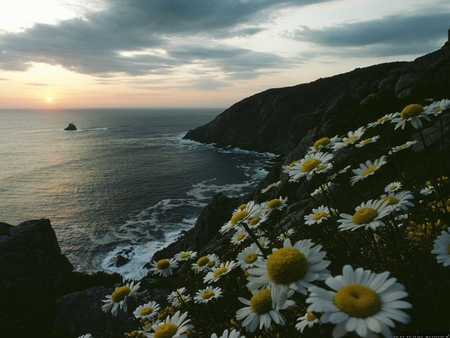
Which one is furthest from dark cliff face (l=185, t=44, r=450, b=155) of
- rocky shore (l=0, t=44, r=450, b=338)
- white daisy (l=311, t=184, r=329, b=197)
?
white daisy (l=311, t=184, r=329, b=197)

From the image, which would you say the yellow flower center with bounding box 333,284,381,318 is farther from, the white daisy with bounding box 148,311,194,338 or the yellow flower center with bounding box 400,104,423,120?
the yellow flower center with bounding box 400,104,423,120

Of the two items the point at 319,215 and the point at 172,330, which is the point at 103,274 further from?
the point at 172,330

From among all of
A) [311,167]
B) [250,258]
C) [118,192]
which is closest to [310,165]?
[311,167]

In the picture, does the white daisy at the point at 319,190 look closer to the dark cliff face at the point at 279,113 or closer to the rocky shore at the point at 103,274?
the rocky shore at the point at 103,274

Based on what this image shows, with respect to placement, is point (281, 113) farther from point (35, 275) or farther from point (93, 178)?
point (35, 275)

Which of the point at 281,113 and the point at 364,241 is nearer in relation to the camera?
the point at 364,241

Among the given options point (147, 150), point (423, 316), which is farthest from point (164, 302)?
point (147, 150)
